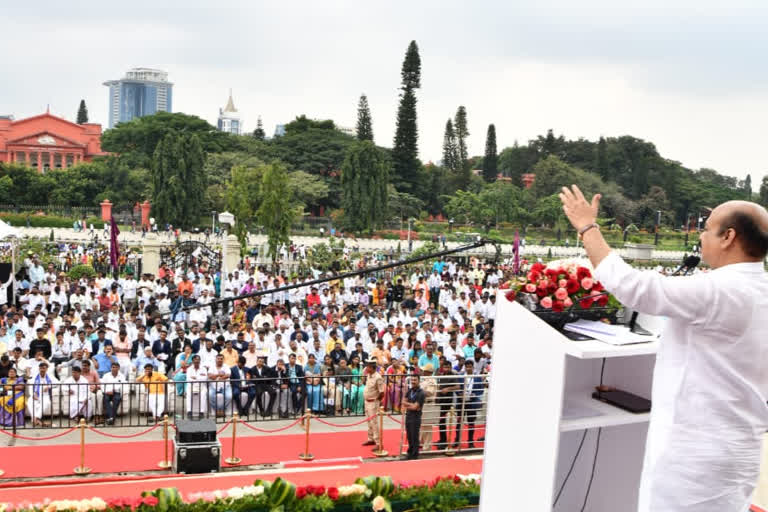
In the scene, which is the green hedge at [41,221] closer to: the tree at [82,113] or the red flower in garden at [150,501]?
the red flower in garden at [150,501]

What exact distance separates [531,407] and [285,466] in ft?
17.9

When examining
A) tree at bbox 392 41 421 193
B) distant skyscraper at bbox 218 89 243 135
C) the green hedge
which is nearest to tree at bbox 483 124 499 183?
tree at bbox 392 41 421 193

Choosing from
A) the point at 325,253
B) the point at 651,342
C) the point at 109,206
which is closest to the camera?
the point at 651,342

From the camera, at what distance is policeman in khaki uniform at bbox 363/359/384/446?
29.8ft

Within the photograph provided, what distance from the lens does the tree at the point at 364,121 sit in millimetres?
58812

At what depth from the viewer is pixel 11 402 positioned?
934 centimetres

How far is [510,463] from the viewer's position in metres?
3.41

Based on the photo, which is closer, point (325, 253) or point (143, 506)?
point (143, 506)

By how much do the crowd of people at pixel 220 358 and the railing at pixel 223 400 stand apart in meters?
0.02

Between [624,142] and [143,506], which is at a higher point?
[624,142]

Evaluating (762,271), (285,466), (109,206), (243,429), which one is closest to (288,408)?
(243,429)

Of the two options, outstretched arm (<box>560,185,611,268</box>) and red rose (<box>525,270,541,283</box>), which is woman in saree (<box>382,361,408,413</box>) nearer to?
red rose (<box>525,270,541,283</box>)

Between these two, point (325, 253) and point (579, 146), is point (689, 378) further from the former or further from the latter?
point (579, 146)

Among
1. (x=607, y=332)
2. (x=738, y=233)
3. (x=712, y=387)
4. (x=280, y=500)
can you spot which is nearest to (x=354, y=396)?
(x=280, y=500)
